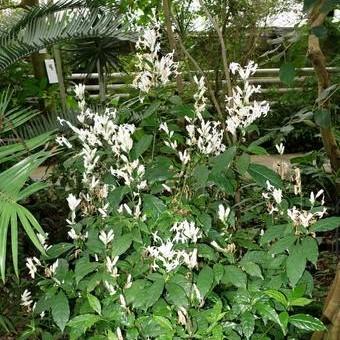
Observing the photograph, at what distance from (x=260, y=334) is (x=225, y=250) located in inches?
10.3

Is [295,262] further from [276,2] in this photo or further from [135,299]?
[276,2]

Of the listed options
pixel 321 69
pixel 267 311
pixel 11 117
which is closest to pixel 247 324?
pixel 267 311

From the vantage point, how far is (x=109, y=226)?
1.42m

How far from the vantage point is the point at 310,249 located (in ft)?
3.95

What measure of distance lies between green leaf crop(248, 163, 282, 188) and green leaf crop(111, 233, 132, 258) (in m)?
0.35

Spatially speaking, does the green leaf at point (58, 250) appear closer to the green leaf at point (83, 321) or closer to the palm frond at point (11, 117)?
the green leaf at point (83, 321)

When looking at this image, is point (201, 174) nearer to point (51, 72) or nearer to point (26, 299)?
point (26, 299)

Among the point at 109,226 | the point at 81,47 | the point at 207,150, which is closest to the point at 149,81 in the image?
the point at 207,150

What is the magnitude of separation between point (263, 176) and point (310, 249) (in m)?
0.26

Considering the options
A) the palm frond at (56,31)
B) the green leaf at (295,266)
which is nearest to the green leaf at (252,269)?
the green leaf at (295,266)

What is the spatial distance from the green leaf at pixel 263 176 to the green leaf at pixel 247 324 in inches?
13.1

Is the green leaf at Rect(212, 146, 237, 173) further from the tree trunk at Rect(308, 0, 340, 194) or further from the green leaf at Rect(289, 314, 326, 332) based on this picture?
the tree trunk at Rect(308, 0, 340, 194)

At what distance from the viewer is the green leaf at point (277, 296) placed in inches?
49.1

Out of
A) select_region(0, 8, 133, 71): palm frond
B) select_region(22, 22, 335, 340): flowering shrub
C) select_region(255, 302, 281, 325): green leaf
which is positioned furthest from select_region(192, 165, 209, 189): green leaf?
select_region(0, 8, 133, 71): palm frond
